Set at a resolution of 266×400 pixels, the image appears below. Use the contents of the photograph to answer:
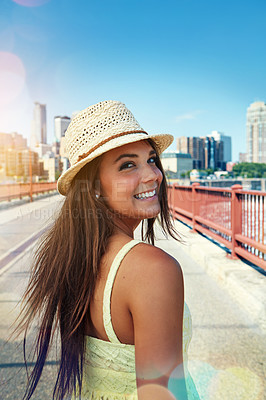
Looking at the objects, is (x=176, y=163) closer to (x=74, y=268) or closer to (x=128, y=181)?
(x=128, y=181)

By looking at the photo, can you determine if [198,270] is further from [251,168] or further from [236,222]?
[251,168]

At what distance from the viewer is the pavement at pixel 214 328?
2.65m

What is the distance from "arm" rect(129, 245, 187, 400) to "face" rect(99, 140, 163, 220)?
0.43 metres

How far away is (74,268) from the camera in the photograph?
1.20 meters

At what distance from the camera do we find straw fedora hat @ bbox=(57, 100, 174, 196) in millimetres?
1242

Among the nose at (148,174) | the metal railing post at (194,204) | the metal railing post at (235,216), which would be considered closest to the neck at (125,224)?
the nose at (148,174)

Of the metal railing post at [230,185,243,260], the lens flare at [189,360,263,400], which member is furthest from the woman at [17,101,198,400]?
the metal railing post at [230,185,243,260]

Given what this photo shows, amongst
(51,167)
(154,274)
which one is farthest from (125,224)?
(51,167)

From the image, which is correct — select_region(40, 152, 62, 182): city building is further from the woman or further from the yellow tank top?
the yellow tank top

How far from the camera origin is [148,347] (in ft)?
2.90

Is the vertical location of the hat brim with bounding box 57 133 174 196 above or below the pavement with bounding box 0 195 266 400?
above

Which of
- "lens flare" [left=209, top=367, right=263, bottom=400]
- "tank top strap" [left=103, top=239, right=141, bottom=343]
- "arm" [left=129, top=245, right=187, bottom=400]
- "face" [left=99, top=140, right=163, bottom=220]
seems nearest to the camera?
"arm" [left=129, top=245, right=187, bottom=400]

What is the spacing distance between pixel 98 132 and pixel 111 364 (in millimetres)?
844

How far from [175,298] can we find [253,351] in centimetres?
276
